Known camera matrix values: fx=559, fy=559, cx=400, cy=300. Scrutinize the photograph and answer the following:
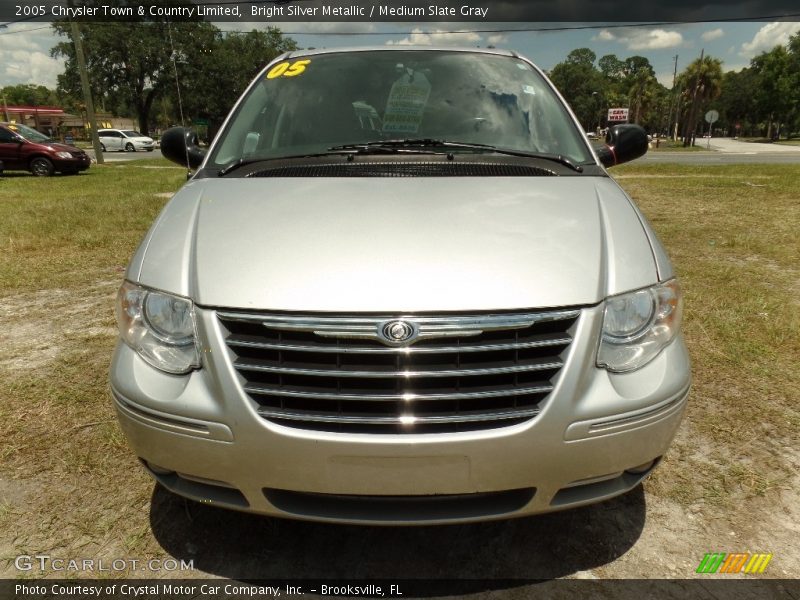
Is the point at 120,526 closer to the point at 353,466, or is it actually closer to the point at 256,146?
the point at 353,466

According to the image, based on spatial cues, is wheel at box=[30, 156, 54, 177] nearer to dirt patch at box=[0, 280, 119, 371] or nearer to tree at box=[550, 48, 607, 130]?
dirt patch at box=[0, 280, 119, 371]

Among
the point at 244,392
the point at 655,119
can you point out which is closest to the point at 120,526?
the point at 244,392

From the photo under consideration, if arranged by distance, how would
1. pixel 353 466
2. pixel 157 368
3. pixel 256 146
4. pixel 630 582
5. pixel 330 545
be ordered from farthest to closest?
pixel 256 146 < pixel 330 545 < pixel 630 582 < pixel 157 368 < pixel 353 466

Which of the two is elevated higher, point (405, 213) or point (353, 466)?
point (405, 213)

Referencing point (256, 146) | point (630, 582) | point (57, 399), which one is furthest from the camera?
point (57, 399)

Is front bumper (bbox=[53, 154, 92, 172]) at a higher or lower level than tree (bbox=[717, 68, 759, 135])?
lower

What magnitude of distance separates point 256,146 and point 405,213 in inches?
46.8

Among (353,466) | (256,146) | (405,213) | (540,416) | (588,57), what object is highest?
(588,57)

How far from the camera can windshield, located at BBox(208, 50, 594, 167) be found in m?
2.69

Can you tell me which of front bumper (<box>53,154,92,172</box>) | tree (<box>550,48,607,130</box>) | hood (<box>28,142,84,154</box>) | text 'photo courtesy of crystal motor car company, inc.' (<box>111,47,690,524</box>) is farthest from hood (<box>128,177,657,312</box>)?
tree (<box>550,48,607,130</box>)

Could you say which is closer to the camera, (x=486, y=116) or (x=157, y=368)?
(x=157, y=368)

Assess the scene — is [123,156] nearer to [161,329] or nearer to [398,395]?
[161,329]

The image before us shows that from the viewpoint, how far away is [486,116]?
2783 mm

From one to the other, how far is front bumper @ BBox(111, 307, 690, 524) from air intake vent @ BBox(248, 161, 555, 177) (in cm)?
88
